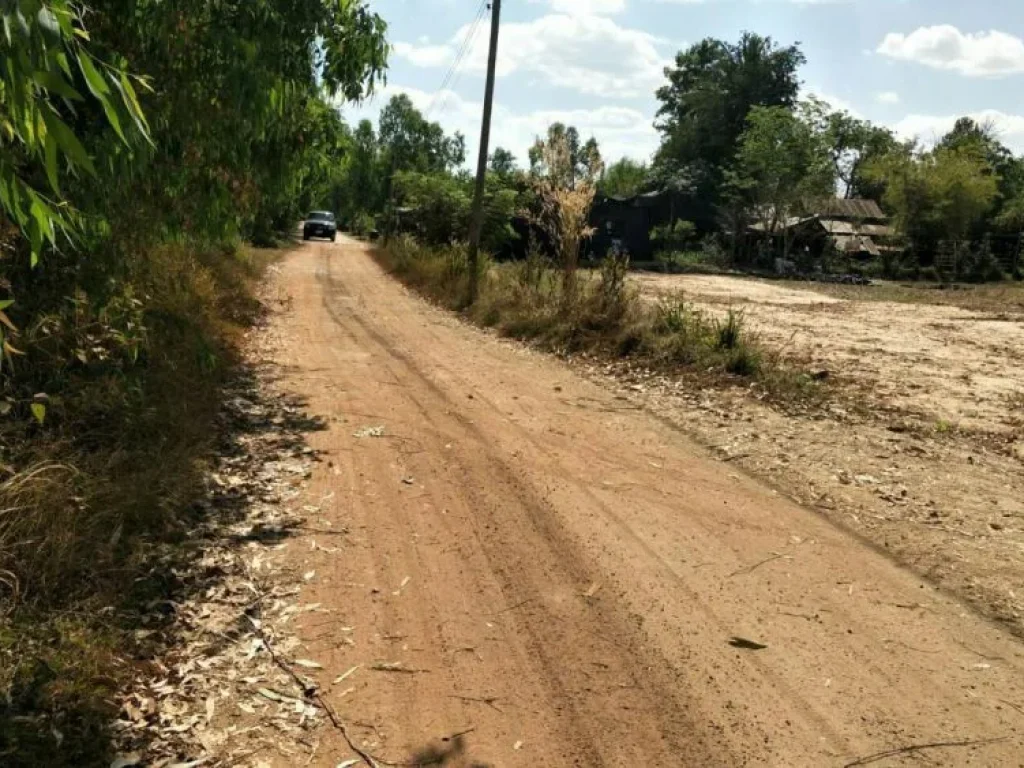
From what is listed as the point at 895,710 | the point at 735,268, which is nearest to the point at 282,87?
the point at 895,710

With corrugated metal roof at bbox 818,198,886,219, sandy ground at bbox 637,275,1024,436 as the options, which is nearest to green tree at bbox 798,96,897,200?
corrugated metal roof at bbox 818,198,886,219

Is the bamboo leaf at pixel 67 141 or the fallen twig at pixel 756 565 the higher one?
the bamboo leaf at pixel 67 141

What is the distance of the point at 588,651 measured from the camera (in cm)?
382

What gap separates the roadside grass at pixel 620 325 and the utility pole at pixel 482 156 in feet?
0.99

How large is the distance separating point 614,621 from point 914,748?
1429 millimetres

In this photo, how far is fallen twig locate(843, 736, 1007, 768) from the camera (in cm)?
310

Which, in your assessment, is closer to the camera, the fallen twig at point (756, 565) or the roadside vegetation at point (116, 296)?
the roadside vegetation at point (116, 296)

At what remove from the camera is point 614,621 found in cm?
410

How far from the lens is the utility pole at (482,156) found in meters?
18.1

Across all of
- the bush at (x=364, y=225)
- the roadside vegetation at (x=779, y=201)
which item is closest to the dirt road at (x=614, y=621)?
the roadside vegetation at (x=779, y=201)

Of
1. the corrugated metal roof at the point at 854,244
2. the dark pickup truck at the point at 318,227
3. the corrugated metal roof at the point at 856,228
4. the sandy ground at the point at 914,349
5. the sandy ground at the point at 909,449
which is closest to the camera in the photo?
the sandy ground at the point at 909,449

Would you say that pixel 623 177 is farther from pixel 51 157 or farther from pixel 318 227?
pixel 51 157

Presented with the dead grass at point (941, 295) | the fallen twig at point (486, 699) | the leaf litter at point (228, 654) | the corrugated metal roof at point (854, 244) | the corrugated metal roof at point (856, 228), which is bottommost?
the leaf litter at point (228, 654)

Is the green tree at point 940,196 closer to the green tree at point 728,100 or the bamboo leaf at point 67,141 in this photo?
the green tree at point 728,100
